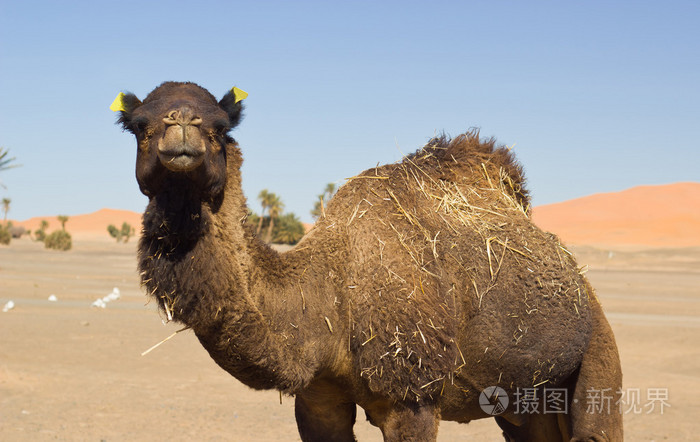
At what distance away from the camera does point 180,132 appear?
347 centimetres

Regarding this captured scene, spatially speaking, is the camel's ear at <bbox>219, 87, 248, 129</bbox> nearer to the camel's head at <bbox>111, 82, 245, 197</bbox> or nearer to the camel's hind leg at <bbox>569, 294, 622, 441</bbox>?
the camel's head at <bbox>111, 82, 245, 197</bbox>

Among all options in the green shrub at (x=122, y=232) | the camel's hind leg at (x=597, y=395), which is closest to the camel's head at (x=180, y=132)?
the camel's hind leg at (x=597, y=395)

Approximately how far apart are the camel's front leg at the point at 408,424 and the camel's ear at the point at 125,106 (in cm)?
236

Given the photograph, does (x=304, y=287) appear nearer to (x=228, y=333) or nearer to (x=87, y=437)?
(x=228, y=333)

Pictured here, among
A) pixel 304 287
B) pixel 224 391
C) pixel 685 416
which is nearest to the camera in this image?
pixel 304 287

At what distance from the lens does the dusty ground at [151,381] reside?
30.7 ft

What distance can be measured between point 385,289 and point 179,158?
1.69 metres

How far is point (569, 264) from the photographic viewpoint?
19.4 ft

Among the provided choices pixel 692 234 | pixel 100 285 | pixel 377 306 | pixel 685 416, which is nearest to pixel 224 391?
pixel 685 416

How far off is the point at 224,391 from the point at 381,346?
7.70 metres

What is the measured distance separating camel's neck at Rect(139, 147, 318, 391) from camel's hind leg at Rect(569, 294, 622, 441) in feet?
8.48

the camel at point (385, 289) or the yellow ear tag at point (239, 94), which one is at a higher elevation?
the yellow ear tag at point (239, 94)

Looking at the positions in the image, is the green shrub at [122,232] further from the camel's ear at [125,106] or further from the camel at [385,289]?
the camel's ear at [125,106]

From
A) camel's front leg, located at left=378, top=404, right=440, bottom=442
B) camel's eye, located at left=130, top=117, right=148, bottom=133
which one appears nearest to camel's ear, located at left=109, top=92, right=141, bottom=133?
camel's eye, located at left=130, top=117, right=148, bottom=133
